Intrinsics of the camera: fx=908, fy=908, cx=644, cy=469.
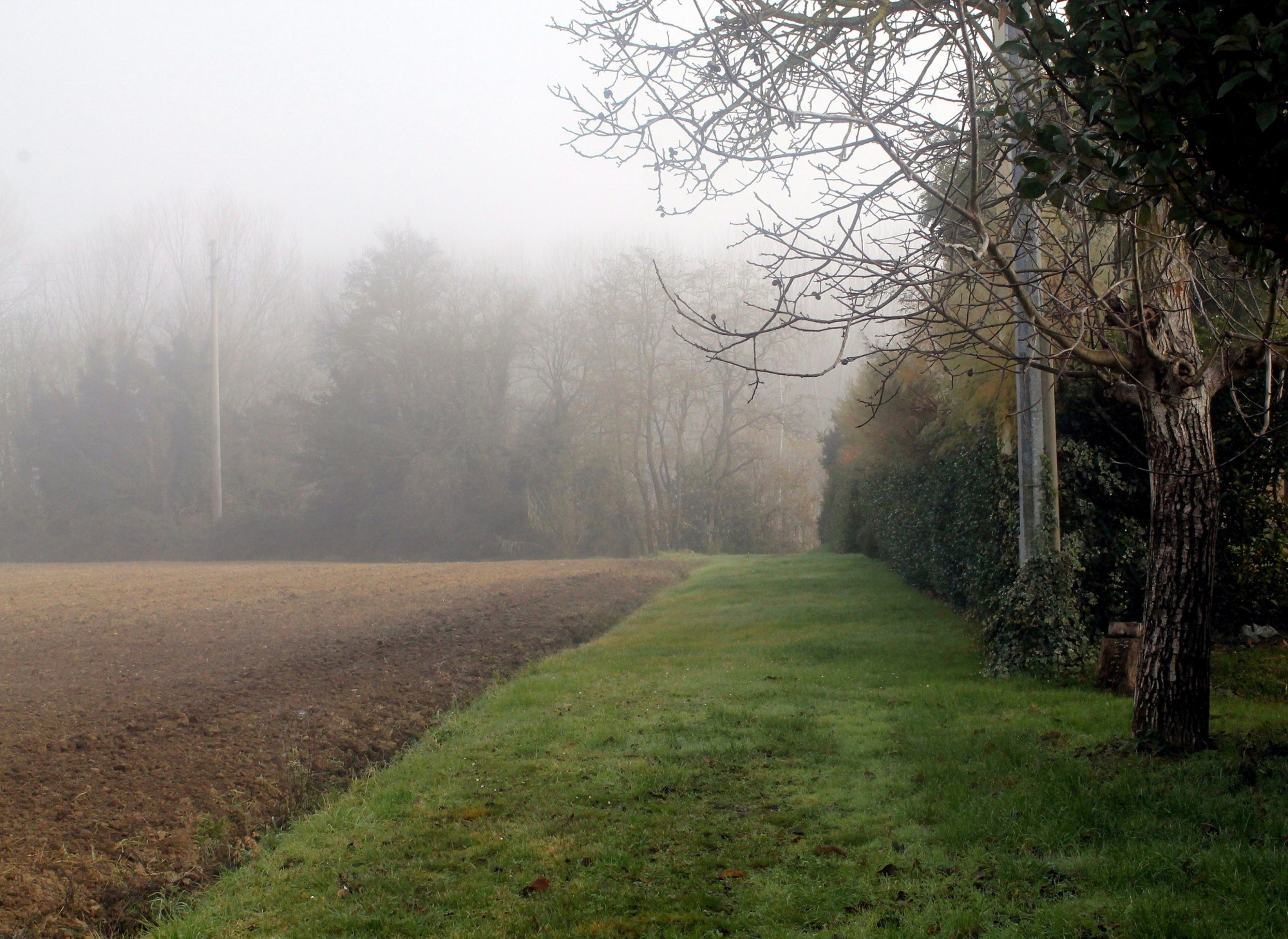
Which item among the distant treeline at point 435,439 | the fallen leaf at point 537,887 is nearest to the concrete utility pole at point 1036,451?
the fallen leaf at point 537,887

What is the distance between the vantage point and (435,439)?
3491cm

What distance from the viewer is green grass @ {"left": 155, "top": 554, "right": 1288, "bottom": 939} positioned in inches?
138

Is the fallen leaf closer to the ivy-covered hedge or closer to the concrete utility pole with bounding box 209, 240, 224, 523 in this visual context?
the ivy-covered hedge

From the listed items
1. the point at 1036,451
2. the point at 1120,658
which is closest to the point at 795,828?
the point at 1120,658

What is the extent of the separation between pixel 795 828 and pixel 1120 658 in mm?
3871

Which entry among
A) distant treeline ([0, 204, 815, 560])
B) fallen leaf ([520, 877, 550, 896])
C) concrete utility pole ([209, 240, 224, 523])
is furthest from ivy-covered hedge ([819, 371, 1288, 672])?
concrete utility pole ([209, 240, 224, 523])

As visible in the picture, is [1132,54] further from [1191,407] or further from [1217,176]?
[1191,407]

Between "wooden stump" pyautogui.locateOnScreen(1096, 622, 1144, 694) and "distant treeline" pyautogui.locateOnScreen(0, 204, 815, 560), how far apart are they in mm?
26234

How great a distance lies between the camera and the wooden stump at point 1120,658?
22.9ft

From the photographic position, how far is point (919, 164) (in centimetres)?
652

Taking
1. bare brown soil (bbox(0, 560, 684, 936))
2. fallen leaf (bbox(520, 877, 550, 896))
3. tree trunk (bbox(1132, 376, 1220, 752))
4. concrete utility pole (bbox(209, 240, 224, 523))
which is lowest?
fallen leaf (bbox(520, 877, 550, 896))

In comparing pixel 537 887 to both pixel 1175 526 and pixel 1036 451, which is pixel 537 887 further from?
pixel 1036 451

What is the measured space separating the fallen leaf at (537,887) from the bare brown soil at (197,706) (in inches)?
61.6

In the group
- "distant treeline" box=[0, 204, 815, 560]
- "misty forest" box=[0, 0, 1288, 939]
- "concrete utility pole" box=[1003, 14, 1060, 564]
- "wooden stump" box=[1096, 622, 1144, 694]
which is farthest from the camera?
"distant treeline" box=[0, 204, 815, 560]
